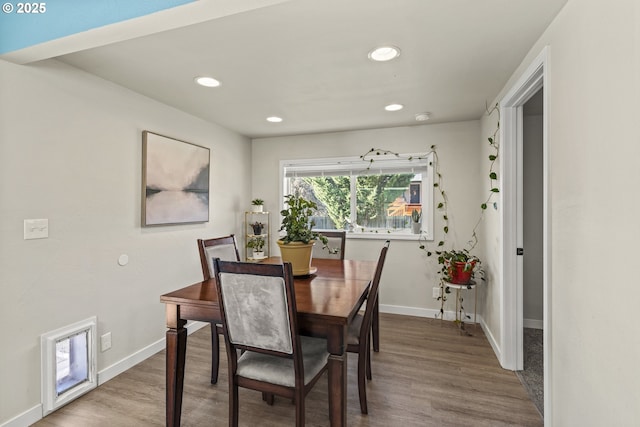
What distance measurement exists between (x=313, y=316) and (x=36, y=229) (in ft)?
5.98

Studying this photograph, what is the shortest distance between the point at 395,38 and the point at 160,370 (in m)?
2.95

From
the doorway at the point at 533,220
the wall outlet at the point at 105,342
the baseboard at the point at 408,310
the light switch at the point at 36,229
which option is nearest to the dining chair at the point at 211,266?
the wall outlet at the point at 105,342

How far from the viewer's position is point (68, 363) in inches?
81.9

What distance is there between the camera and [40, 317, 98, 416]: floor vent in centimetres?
193

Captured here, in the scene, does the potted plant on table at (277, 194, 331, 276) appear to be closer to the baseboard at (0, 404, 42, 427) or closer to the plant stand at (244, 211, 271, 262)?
the baseboard at (0, 404, 42, 427)

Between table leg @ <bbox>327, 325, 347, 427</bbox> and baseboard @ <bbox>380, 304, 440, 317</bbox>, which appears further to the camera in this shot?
baseboard @ <bbox>380, 304, 440, 317</bbox>

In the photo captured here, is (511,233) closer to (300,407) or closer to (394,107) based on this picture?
(394,107)

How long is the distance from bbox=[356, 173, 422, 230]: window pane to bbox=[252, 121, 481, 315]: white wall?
258mm

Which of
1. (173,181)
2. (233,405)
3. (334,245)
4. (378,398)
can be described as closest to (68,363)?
(233,405)

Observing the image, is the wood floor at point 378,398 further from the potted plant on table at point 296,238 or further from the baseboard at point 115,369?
the potted plant on table at point 296,238

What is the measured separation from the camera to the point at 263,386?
1537mm

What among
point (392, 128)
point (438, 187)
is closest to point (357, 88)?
point (392, 128)

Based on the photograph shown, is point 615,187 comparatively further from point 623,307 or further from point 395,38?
point 395,38

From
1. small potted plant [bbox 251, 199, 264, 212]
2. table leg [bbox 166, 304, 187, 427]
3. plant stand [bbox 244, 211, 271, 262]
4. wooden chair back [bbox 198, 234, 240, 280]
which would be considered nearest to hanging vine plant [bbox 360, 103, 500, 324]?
small potted plant [bbox 251, 199, 264, 212]
